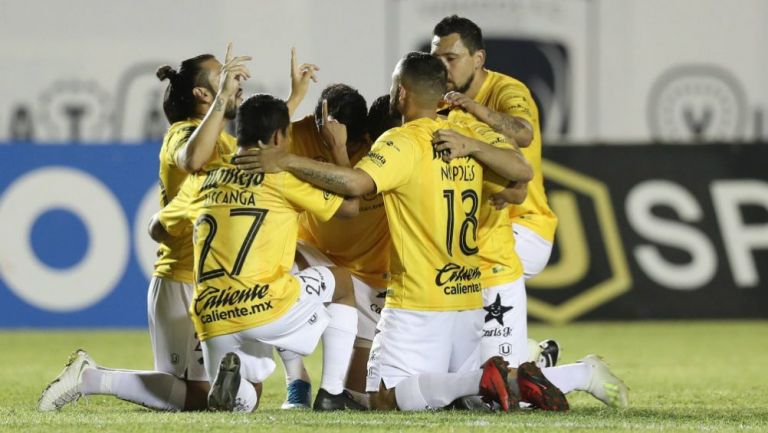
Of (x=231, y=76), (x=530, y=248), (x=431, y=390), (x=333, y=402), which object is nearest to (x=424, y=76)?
(x=231, y=76)

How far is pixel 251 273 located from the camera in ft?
20.6

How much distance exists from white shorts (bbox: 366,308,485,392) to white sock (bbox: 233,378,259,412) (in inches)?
20.7

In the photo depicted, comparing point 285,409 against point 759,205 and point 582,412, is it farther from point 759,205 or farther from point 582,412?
point 759,205

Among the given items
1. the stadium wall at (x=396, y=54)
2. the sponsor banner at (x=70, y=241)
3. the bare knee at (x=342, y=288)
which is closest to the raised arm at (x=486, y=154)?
the bare knee at (x=342, y=288)

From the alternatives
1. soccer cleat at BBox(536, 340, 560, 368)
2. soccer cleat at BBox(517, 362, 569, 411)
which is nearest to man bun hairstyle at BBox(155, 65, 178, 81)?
soccer cleat at BBox(517, 362, 569, 411)

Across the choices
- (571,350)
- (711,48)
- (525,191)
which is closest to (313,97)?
(711,48)

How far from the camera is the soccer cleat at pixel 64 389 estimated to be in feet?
21.7

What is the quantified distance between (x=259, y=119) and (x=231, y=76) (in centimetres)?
28

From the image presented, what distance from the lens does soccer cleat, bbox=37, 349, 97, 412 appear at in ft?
21.7

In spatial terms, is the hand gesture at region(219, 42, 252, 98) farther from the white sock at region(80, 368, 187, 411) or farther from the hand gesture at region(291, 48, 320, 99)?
the white sock at region(80, 368, 187, 411)

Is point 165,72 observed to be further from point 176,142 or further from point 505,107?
point 505,107

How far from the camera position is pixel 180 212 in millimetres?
6574

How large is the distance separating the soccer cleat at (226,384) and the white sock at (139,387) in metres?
0.71

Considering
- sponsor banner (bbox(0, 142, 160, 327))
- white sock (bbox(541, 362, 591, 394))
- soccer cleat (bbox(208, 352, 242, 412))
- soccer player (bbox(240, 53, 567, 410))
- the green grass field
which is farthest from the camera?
sponsor banner (bbox(0, 142, 160, 327))
